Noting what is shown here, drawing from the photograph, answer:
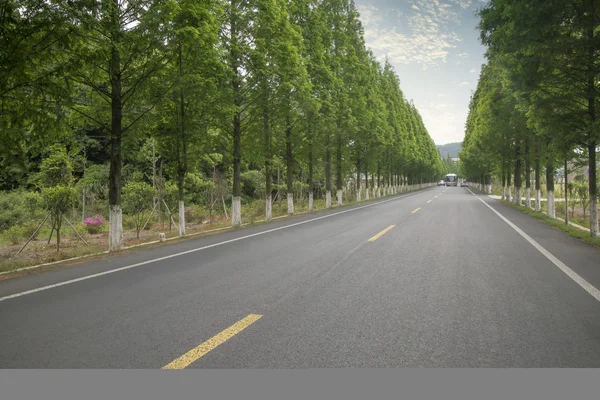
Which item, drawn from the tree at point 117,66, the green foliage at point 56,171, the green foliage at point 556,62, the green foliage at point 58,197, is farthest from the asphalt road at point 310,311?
the green foliage at point 56,171

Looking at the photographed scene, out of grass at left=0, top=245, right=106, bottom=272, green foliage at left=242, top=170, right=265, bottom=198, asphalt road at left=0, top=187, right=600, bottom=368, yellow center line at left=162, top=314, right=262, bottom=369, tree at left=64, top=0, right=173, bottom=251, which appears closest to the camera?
yellow center line at left=162, top=314, right=262, bottom=369

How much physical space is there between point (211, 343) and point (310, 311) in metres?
1.32

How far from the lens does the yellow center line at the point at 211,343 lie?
3.21 m

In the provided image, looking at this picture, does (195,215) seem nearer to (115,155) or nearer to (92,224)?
(92,224)

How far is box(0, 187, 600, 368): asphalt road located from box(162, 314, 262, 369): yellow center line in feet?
0.04

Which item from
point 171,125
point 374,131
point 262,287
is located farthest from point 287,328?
point 374,131

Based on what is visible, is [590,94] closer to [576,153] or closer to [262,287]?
[576,153]

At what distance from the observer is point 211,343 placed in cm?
359

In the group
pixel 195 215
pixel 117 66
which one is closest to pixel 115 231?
pixel 117 66

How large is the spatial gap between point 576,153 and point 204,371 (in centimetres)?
1400

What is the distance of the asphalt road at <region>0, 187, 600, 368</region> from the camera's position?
3344 mm

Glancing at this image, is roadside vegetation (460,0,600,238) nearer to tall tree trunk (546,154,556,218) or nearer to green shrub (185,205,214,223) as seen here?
tall tree trunk (546,154,556,218)

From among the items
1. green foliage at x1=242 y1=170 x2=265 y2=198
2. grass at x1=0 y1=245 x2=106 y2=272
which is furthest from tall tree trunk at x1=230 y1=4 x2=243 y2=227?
green foliage at x1=242 y1=170 x2=265 y2=198

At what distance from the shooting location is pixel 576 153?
12500 millimetres
